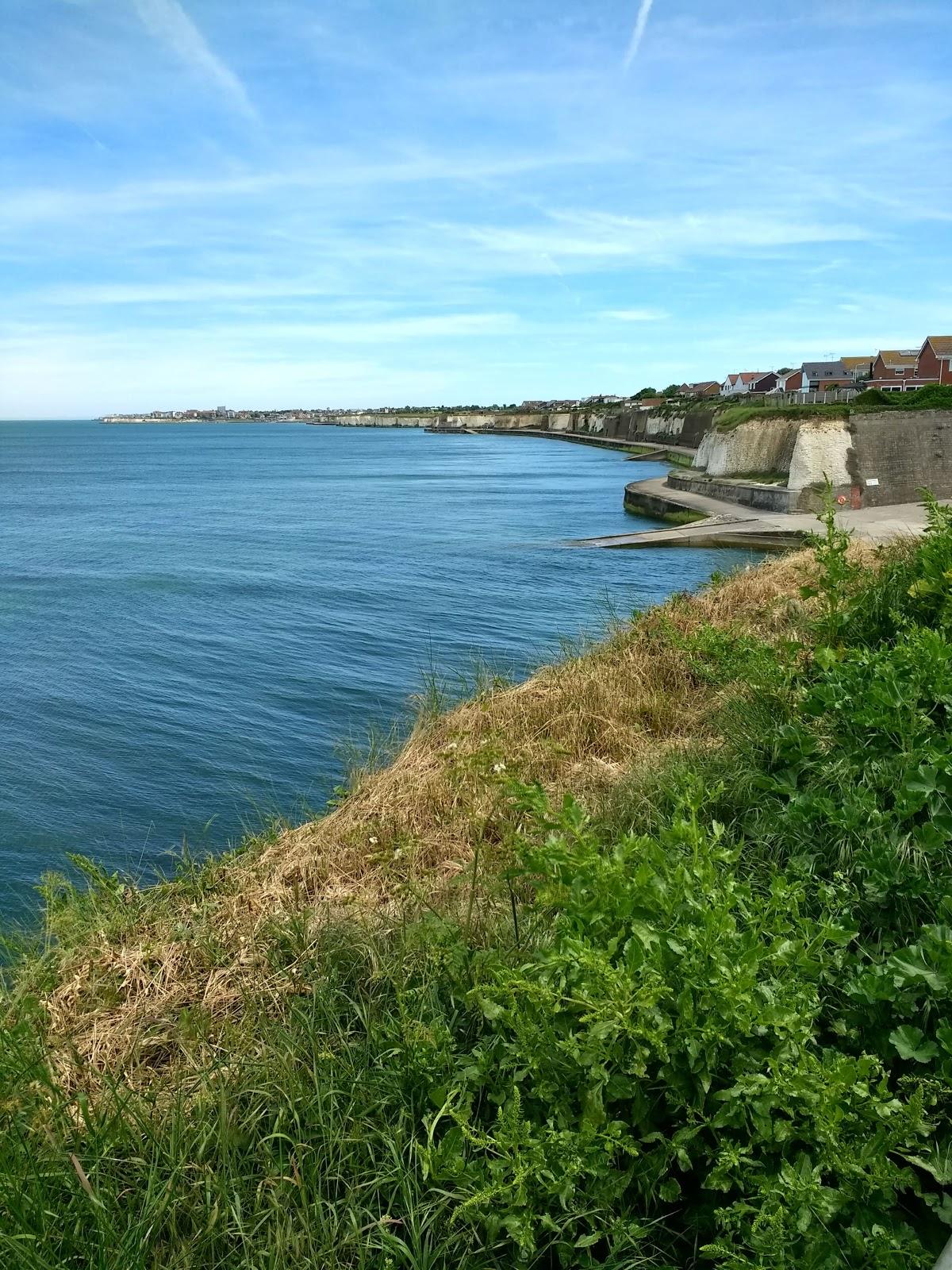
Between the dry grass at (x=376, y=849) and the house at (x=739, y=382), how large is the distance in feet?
432

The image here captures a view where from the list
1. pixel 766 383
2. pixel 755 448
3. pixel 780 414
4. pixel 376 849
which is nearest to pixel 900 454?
pixel 780 414

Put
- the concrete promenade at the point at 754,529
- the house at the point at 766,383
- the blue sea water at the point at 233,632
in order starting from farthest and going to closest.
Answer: the house at the point at 766,383
the concrete promenade at the point at 754,529
the blue sea water at the point at 233,632

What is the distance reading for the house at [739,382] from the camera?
450 ft

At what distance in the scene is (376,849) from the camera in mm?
6504

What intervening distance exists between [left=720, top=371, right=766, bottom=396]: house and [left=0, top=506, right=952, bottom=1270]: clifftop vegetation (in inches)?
→ 5347

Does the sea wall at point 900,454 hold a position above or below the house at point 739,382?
below

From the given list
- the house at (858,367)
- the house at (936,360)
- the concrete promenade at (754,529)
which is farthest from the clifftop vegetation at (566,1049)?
the house at (858,367)

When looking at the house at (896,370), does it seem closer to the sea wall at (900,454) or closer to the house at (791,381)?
the house at (791,381)

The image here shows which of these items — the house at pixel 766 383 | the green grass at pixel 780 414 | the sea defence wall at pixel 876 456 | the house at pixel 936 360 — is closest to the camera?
the sea defence wall at pixel 876 456

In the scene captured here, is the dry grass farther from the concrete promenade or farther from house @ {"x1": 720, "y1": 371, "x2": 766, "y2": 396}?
house @ {"x1": 720, "y1": 371, "x2": 766, "y2": 396}

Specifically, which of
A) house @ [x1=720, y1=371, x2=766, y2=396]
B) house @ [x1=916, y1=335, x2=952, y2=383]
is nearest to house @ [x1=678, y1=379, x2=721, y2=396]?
house @ [x1=720, y1=371, x2=766, y2=396]

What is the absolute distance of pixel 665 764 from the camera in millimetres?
6262

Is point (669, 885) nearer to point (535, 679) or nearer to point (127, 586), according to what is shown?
point (535, 679)

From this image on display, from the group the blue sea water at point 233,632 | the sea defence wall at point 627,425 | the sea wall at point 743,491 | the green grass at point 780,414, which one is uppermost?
the sea defence wall at point 627,425
